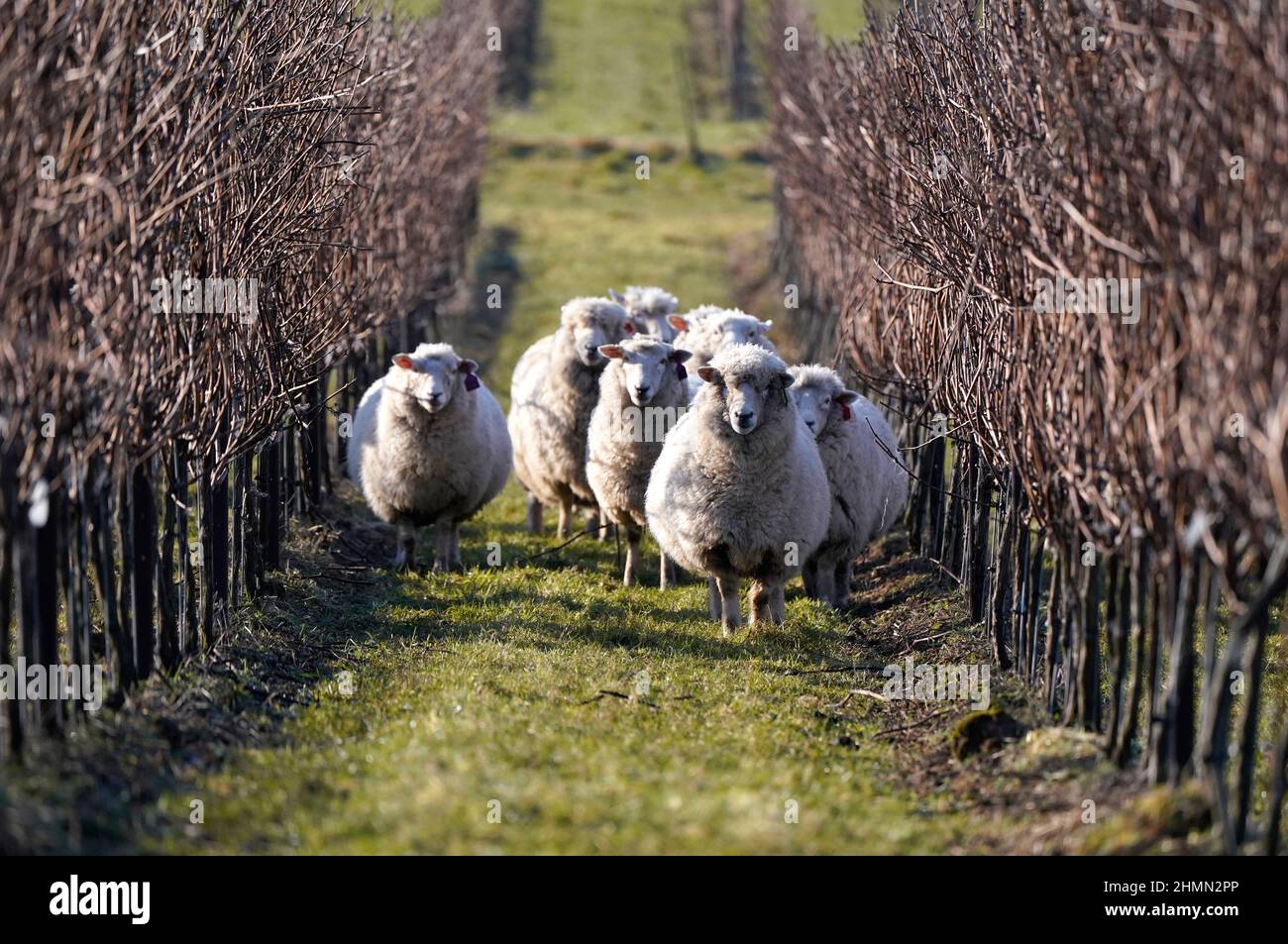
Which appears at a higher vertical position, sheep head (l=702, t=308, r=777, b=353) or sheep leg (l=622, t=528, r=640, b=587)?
sheep head (l=702, t=308, r=777, b=353)

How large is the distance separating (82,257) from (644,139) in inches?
1639

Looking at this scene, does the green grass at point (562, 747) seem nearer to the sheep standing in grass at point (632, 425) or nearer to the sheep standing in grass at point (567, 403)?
the sheep standing in grass at point (632, 425)

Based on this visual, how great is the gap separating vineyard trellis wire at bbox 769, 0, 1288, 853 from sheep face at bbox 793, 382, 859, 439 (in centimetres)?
64

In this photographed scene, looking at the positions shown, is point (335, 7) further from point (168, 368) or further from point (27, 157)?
point (27, 157)

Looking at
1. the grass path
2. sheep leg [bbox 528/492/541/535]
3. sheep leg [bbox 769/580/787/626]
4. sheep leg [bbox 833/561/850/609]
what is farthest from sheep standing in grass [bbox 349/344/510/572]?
sheep leg [bbox 769/580/787/626]

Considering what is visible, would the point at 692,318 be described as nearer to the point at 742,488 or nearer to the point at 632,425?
the point at 632,425

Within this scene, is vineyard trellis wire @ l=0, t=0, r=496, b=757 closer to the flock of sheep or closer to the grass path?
the grass path

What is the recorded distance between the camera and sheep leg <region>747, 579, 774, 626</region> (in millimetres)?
9344

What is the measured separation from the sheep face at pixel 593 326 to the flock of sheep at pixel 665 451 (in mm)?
15

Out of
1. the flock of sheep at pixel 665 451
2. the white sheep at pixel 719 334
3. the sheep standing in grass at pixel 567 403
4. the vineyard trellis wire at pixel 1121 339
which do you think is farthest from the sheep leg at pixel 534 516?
the vineyard trellis wire at pixel 1121 339

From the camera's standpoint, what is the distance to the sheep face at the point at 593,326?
39.8ft

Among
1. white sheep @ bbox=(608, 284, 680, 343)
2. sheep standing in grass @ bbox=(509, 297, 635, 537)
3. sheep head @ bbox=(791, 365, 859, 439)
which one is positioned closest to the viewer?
sheep head @ bbox=(791, 365, 859, 439)

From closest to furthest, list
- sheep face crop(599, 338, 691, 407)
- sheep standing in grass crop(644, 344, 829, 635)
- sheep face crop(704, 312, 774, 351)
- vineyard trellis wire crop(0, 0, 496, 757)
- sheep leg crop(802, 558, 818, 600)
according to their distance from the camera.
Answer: vineyard trellis wire crop(0, 0, 496, 757) → sheep standing in grass crop(644, 344, 829, 635) → sheep leg crop(802, 558, 818, 600) → sheep face crop(599, 338, 691, 407) → sheep face crop(704, 312, 774, 351)
